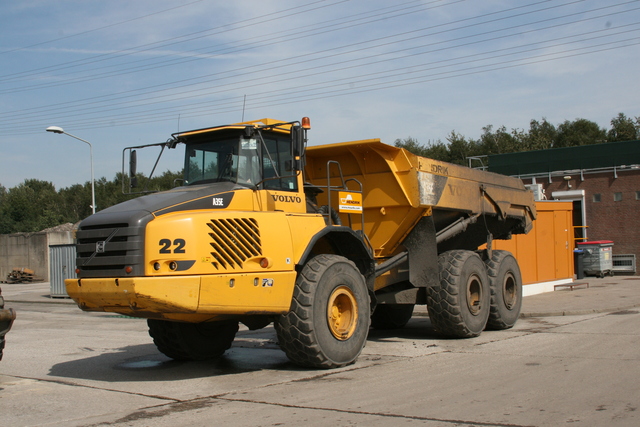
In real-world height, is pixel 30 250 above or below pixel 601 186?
below

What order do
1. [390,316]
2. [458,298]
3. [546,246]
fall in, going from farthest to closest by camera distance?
[546,246] < [390,316] < [458,298]

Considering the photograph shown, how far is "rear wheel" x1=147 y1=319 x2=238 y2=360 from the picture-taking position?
9.62 meters

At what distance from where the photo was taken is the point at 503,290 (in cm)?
1271

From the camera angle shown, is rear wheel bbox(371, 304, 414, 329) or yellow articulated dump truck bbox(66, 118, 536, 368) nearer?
yellow articulated dump truck bbox(66, 118, 536, 368)

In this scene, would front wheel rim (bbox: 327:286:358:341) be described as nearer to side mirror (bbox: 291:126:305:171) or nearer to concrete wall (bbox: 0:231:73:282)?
side mirror (bbox: 291:126:305:171)

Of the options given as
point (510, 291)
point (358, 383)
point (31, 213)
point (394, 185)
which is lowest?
point (358, 383)

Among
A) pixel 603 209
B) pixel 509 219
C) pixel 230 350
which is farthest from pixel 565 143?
pixel 230 350

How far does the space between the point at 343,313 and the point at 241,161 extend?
2442 millimetres

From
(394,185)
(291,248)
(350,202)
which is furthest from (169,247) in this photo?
(394,185)

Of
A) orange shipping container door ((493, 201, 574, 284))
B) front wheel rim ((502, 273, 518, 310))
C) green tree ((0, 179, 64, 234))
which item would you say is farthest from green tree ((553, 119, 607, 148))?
front wheel rim ((502, 273, 518, 310))

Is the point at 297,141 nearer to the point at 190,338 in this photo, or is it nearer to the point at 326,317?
the point at 326,317

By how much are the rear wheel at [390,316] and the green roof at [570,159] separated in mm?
22497

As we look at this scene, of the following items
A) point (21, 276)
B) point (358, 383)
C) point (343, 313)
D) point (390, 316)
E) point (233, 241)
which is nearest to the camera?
point (358, 383)

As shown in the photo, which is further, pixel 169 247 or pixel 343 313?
pixel 343 313
